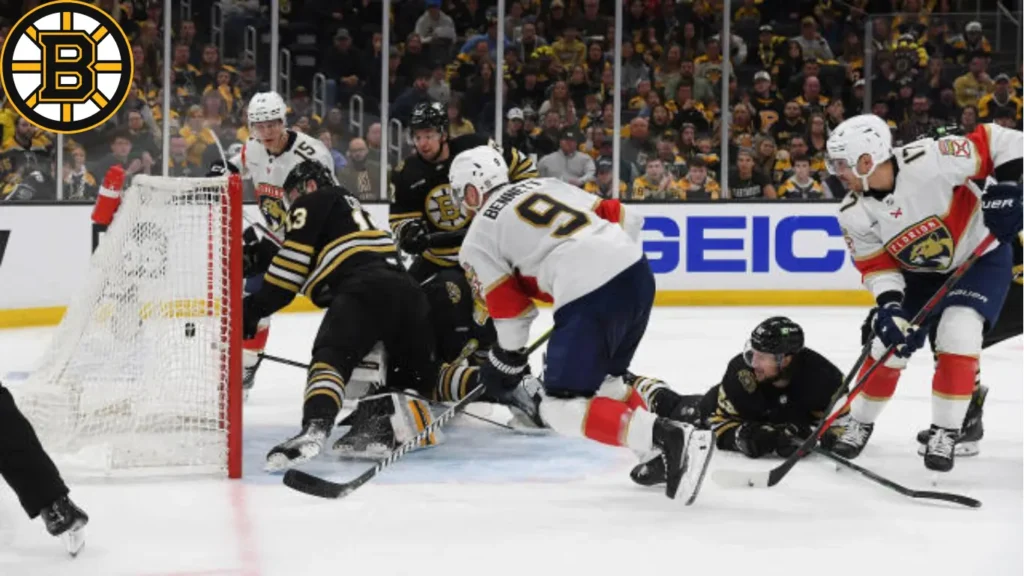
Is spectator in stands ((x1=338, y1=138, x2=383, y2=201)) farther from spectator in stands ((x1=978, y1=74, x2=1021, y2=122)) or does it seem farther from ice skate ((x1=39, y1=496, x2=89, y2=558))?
ice skate ((x1=39, y1=496, x2=89, y2=558))

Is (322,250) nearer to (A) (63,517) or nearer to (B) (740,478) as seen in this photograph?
(B) (740,478)

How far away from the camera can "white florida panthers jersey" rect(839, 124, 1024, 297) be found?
186 inches

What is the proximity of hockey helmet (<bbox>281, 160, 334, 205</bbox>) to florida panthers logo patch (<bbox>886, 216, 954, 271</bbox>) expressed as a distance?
1662 mm

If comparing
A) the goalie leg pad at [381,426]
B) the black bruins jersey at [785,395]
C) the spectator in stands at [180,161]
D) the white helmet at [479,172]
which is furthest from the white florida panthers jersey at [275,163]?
the spectator in stands at [180,161]

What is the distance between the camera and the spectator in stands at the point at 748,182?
9.54m

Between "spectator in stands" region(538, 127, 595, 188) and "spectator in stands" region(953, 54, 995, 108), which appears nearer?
"spectator in stands" region(538, 127, 595, 188)

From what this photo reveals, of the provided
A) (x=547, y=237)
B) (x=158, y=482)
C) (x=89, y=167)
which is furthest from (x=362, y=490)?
(x=89, y=167)

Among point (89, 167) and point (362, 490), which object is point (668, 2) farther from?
point (362, 490)

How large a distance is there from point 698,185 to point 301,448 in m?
5.24

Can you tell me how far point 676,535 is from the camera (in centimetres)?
397

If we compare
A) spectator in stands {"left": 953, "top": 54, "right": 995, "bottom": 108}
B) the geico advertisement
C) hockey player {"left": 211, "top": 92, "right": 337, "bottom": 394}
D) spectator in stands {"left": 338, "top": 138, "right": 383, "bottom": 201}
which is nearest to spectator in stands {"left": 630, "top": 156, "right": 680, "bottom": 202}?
the geico advertisement

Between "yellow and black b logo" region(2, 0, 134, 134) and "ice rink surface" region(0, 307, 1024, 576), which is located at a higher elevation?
"yellow and black b logo" region(2, 0, 134, 134)

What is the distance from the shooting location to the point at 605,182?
9.62m

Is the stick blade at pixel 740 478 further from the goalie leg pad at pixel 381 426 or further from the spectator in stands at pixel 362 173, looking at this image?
the spectator in stands at pixel 362 173
